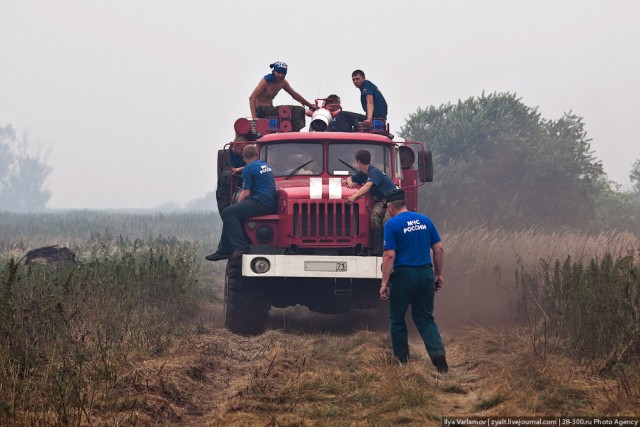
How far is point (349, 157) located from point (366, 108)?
161 centimetres

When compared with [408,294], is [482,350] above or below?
below

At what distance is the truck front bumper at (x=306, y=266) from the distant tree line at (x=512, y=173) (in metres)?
18.4

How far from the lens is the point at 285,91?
44.7ft

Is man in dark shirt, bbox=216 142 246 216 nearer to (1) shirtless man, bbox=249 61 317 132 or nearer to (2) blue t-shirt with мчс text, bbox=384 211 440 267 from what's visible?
(1) shirtless man, bbox=249 61 317 132

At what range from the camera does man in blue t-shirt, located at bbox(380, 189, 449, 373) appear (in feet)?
26.9

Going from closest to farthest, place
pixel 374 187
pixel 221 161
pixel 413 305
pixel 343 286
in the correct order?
pixel 413 305, pixel 343 286, pixel 374 187, pixel 221 161

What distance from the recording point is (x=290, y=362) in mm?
8273

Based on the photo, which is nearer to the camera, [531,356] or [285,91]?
[531,356]

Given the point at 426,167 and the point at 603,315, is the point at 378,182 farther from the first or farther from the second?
the point at 603,315

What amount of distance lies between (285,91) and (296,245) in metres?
3.60

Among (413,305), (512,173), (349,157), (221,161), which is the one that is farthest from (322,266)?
(512,173)

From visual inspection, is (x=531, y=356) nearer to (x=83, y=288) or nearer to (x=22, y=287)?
(x=83, y=288)

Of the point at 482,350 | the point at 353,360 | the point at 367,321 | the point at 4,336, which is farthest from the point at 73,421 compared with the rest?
the point at 367,321

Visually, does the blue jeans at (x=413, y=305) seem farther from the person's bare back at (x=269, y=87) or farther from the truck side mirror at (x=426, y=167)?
the person's bare back at (x=269, y=87)
